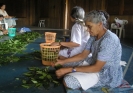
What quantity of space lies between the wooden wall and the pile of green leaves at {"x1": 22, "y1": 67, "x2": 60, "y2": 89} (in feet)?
19.8

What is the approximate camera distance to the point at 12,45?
4547mm

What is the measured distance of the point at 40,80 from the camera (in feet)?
7.75

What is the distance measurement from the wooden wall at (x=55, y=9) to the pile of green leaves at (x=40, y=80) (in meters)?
6.04

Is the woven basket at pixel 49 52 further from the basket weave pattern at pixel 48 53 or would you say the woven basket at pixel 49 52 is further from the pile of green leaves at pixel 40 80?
the pile of green leaves at pixel 40 80

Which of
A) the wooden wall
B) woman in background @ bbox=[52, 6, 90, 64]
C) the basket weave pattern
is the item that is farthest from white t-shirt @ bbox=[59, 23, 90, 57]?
the wooden wall

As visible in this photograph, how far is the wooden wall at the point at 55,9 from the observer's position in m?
7.69

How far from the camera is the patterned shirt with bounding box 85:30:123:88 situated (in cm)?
178

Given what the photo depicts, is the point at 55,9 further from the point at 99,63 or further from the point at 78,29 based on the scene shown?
the point at 99,63

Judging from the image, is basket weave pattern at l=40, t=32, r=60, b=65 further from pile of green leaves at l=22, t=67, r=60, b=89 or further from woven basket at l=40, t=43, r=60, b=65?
pile of green leaves at l=22, t=67, r=60, b=89

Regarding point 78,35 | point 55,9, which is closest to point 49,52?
point 78,35

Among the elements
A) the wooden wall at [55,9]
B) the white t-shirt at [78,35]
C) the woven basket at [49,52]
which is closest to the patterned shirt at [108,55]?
the white t-shirt at [78,35]

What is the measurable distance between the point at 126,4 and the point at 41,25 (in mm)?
5613

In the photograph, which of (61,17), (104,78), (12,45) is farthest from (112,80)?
(61,17)

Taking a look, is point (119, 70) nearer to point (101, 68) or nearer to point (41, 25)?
point (101, 68)
